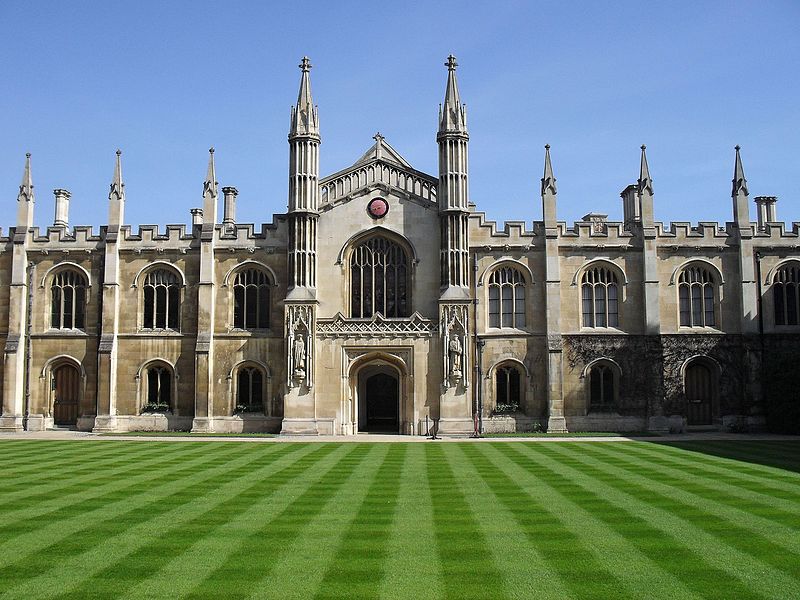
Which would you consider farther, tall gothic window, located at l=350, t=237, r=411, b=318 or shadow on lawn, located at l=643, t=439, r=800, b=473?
tall gothic window, located at l=350, t=237, r=411, b=318

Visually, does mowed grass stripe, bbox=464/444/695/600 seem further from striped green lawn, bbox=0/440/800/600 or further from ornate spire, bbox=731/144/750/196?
ornate spire, bbox=731/144/750/196

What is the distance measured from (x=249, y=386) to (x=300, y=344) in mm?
4033

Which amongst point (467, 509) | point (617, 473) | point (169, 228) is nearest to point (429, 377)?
point (169, 228)

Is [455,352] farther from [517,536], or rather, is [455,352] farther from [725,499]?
[517,536]

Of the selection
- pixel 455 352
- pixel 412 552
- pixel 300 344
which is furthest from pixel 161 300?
pixel 412 552

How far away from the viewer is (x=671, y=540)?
11.8 metres

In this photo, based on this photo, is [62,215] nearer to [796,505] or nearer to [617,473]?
[617,473]

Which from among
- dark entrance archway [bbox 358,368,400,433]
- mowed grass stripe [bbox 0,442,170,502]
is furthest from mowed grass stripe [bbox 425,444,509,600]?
dark entrance archway [bbox 358,368,400,433]

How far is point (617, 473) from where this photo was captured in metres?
19.3

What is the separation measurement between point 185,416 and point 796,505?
2923 centimetres

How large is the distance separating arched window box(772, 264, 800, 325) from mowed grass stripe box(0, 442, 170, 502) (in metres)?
28.9

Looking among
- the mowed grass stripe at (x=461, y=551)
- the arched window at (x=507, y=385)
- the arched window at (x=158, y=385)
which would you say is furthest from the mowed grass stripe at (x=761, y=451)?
the arched window at (x=158, y=385)

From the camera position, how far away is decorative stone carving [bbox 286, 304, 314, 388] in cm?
3566

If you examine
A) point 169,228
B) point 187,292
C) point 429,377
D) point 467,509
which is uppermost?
point 169,228
